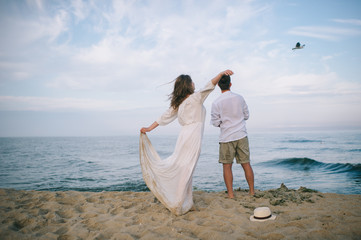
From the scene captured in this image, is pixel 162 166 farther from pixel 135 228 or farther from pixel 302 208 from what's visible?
pixel 302 208

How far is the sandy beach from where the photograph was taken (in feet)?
9.22

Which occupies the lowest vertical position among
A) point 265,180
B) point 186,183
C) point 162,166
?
point 265,180


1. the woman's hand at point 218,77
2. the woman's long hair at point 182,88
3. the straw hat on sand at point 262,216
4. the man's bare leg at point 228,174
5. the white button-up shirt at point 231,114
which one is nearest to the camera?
the straw hat on sand at point 262,216

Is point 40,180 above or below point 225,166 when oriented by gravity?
below

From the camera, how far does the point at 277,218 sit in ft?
10.6

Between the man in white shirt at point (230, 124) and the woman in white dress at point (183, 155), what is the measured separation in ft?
2.34

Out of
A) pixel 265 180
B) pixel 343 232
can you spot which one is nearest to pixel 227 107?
pixel 343 232

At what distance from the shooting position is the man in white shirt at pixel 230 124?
436 centimetres

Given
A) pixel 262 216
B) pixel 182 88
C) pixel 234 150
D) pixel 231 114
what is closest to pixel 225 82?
pixel 231 114

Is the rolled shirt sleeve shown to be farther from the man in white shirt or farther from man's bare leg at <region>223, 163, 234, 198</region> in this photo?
man's bare leg at <region>223, 163, 234, 198</region>

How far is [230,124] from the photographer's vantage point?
4395mm

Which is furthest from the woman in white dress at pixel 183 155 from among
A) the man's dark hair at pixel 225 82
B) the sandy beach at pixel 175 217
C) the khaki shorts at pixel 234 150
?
the khaki shorts at pixel 234 150

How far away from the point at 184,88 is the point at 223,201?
2.39 m

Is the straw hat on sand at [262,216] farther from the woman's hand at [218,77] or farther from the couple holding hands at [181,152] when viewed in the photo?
the woman's hand at [218,77]
